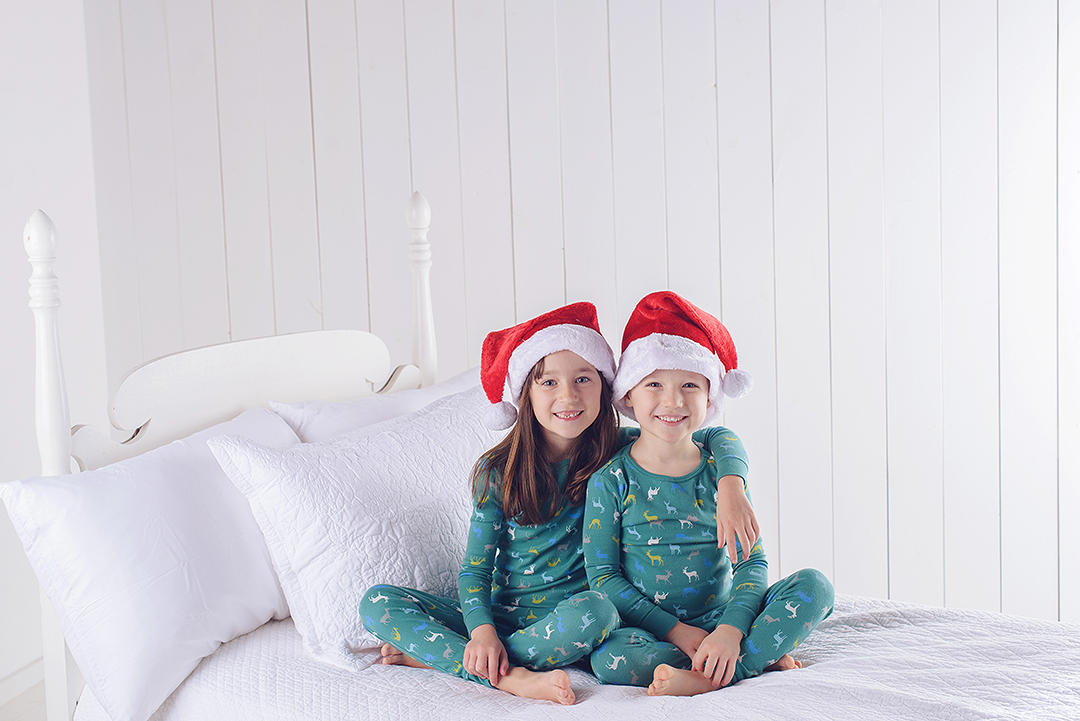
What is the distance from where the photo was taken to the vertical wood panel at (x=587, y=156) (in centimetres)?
213

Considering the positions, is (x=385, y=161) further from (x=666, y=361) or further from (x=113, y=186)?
(x=666, y=361)

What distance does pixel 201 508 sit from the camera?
4.21ft

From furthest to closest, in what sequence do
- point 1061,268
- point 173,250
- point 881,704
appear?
point 173,250 < point 1061,268 < point 881,704

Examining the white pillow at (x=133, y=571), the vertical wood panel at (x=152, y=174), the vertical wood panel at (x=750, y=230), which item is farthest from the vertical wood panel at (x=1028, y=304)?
the vertical wood panel at (x=152, y=174)

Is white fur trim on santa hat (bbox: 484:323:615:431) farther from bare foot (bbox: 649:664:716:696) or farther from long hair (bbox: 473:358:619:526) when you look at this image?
bare foot (bbox: 649:664:716:696)

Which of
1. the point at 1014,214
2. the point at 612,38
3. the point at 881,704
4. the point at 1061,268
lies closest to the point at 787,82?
the point at 612,38

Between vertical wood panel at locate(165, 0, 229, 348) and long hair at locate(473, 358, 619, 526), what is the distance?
1429mm

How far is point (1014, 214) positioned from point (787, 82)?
59cm

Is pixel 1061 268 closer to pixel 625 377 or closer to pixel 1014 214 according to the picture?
pixel 1014 214

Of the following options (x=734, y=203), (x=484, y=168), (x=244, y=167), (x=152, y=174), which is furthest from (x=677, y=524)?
(x=152, y=174)

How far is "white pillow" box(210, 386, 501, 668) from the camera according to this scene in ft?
4.11

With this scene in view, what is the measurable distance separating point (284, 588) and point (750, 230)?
137cm

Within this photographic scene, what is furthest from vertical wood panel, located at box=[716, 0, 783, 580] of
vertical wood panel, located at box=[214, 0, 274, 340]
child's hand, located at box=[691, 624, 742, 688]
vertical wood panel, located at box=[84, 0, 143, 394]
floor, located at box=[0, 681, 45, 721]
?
floor, located at box=[0, 681, 45, 721]

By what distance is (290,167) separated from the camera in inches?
94.0
